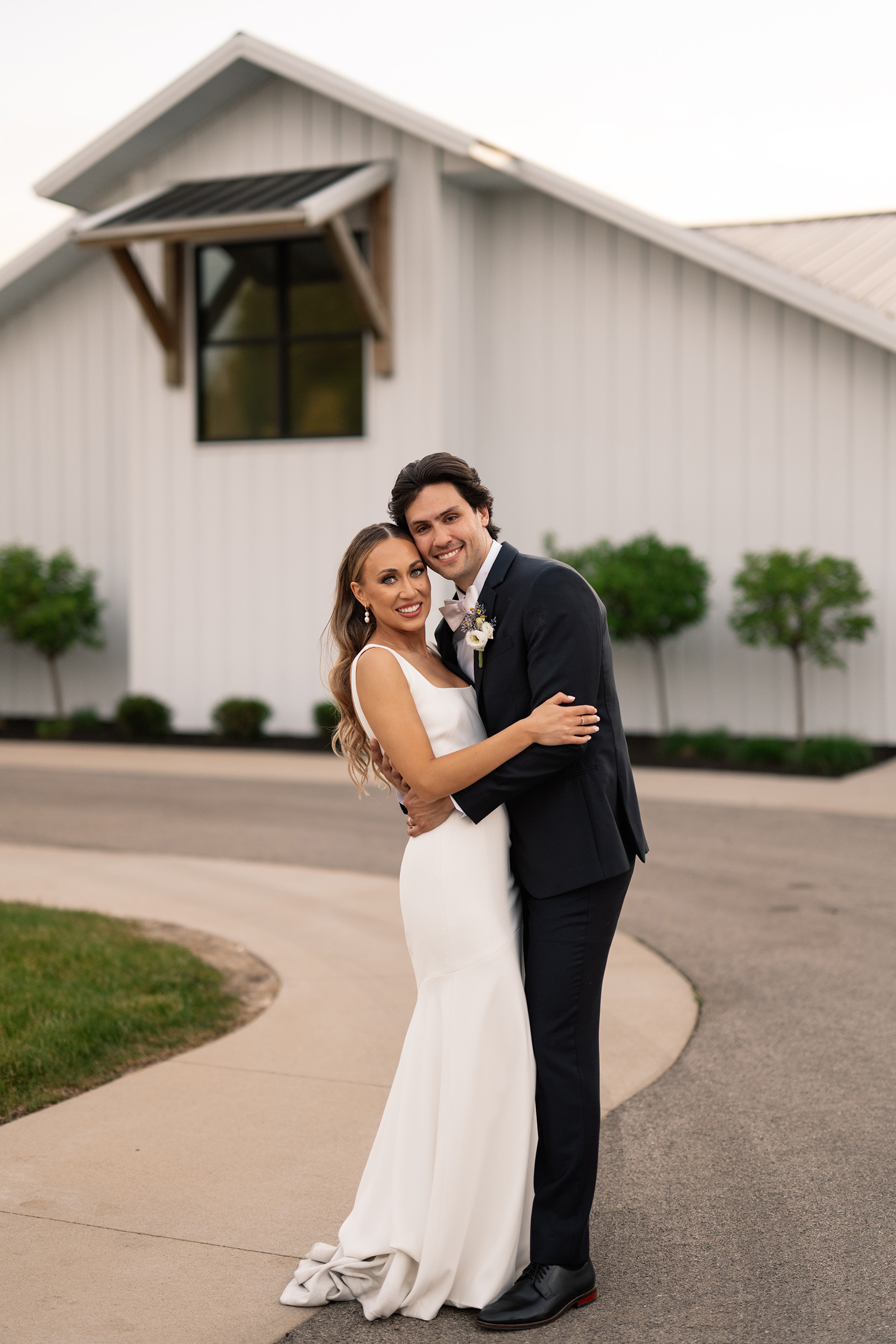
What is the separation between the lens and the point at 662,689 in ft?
48.1

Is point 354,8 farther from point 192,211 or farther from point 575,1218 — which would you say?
point 575,1218

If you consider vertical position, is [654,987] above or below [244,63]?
below

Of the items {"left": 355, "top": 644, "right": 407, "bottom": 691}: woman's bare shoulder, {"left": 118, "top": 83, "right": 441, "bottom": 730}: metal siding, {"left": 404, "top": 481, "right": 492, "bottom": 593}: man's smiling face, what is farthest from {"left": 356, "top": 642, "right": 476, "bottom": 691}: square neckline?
{"left": 118, "top": 83, "right": 441, "bottom": 730}: metal siding

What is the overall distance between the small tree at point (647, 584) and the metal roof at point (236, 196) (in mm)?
4567

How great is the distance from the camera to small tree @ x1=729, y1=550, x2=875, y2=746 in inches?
512

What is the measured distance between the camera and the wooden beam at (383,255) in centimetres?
1445

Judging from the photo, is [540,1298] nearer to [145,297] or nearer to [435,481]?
[435,481]

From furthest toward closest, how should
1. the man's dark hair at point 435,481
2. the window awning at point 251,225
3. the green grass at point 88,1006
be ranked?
the window awning at point 251,225 < the green grass at point 88,1006 < the man's dark hair at point 435,481

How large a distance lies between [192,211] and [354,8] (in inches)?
102

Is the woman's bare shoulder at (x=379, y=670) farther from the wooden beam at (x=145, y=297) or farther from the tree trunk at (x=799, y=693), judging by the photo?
the wooden beam at (x=145, y=297)

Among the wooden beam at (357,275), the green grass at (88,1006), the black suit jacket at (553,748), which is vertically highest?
the wooden beam at (357,275)

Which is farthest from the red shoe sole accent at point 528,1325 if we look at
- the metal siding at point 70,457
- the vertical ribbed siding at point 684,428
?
the metal siding at point 70,457

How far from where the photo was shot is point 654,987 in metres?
5.80

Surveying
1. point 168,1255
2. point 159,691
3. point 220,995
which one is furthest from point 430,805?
point 159,691
